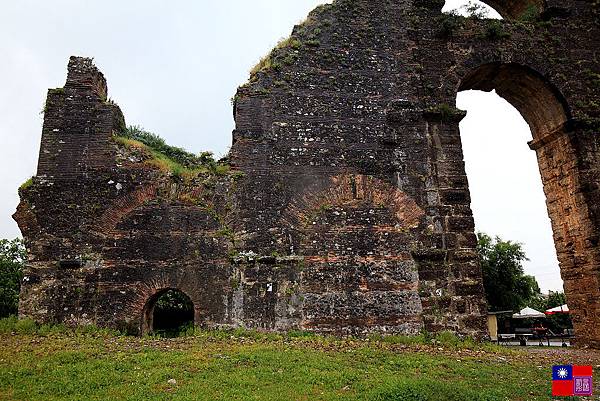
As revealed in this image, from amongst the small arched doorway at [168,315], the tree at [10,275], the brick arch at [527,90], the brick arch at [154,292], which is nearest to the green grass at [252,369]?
the brick arch at [154,292]

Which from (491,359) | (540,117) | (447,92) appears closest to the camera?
(491,359)

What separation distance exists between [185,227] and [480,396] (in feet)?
22.7

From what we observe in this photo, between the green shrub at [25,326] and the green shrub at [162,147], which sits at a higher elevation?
the green shrub at [162,147]

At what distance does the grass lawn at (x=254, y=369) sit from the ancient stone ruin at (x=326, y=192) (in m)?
0.97

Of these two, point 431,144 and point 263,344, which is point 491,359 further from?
point 431,144

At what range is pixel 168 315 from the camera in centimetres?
1248

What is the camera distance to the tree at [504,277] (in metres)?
29.3

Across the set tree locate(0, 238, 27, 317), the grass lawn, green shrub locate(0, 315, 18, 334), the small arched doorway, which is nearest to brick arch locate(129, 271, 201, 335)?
the small arched doorway

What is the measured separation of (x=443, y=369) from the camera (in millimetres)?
7773

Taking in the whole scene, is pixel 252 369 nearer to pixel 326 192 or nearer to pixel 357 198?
pixel 326 192

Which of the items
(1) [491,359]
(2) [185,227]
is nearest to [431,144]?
(1) [491,359]

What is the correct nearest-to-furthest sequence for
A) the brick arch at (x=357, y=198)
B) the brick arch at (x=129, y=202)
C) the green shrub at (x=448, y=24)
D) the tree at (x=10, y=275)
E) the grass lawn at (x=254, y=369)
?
the grass lawn at (x=254, y=369) → the brick arch at (x=129, y=202) → the brick arch at (x=357, y=198) → the green shrub at (x=448, y=24) → the tree at (x=10, y=275)

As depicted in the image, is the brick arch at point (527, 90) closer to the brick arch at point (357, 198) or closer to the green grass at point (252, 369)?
the brick arch at point (357, 198)

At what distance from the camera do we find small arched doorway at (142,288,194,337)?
1053 centimetres
